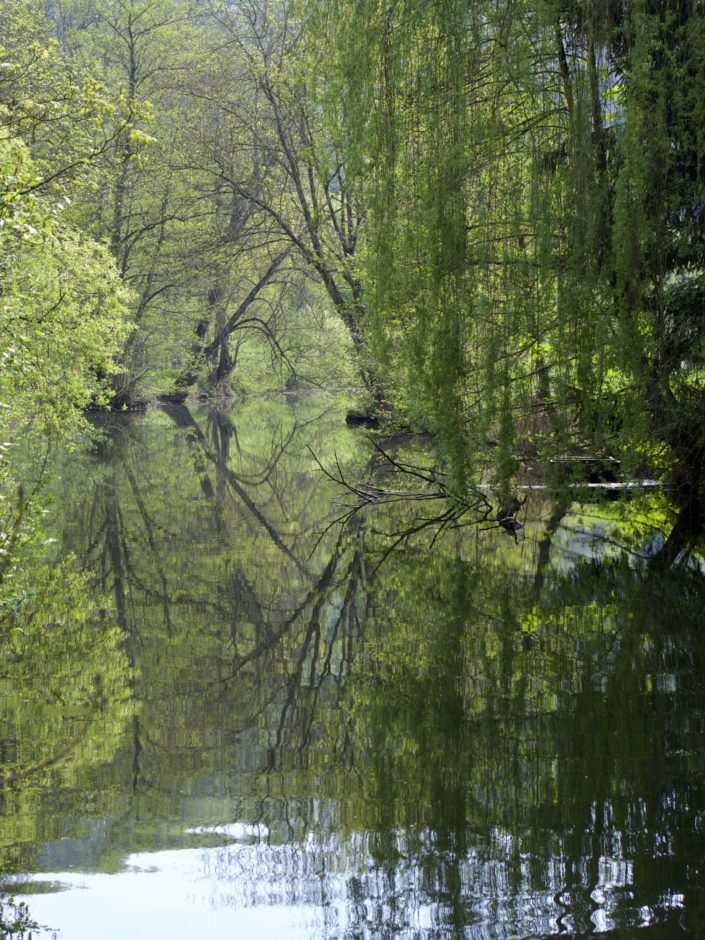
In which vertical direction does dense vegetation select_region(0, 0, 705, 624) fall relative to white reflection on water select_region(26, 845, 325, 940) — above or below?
above

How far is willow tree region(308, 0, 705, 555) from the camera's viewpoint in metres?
7.99

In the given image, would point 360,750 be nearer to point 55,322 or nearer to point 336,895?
point 336,895

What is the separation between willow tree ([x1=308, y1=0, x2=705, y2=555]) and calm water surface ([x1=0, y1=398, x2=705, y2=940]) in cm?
126

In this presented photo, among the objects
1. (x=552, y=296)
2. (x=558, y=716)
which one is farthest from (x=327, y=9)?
(x=558, y=716)

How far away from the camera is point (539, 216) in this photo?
8.34 metres

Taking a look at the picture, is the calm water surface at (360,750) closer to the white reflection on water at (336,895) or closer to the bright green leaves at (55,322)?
the white reflection on water at (336,895)

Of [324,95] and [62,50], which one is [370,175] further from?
[62,50]

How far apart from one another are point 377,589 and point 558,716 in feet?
10.4

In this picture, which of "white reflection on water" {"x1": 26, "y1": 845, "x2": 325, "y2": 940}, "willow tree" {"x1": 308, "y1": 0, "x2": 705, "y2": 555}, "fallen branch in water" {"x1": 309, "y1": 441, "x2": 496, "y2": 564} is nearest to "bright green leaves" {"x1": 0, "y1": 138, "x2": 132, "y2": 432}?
"fallen branch in water" {"x1": 309, "y1": 441, "x2": 496, "y2": 564}

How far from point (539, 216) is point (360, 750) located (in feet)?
16.2

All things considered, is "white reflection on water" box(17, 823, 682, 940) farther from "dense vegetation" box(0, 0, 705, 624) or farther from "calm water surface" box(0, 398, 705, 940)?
"dense vegetation" box(0, 0, 705, 624)

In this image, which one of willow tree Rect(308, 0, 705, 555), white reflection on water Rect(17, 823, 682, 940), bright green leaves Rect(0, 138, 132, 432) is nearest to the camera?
white reflection on water Rect(17, 823, 682, 940)

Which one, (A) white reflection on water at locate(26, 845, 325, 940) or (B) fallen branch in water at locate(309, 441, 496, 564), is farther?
(B) fallen branch in water at locate(309, 441, 496, 564)

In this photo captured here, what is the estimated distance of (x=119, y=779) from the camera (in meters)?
4.41
